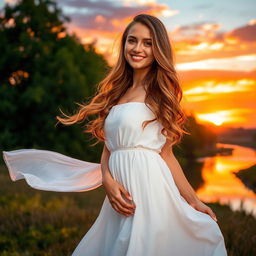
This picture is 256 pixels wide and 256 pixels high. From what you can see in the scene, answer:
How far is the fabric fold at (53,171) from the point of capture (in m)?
3.89

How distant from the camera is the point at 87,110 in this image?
146 inches

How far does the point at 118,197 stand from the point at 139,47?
120 centimetres

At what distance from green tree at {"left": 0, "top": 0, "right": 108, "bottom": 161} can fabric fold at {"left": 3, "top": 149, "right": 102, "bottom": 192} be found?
20.9 metres

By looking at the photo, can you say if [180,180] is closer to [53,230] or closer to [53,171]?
[53,171]

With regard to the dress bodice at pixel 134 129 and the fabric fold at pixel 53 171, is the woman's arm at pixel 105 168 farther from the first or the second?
the fabric fold at pixel 53 171

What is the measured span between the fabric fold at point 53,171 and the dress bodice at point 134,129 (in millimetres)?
779

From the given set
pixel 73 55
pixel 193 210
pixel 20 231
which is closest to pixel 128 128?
pixel 193 210

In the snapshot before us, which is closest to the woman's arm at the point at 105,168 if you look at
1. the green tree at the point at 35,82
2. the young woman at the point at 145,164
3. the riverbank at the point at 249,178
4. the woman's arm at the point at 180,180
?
the young woman at the point at 145,164

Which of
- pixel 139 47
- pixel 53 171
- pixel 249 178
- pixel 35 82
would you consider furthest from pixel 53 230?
pixel 35 82

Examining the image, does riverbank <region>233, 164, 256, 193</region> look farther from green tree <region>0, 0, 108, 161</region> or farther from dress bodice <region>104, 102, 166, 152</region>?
green tree <region>0, 0, 108, 161</region>

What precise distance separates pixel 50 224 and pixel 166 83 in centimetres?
446

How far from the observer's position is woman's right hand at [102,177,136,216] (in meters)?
3.03

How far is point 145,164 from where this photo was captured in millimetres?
3129

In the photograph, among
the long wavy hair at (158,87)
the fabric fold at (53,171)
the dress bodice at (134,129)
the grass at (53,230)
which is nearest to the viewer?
the dress bodice at (134,129)
